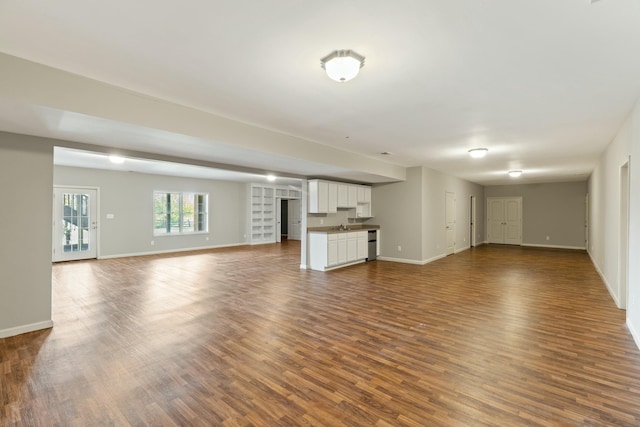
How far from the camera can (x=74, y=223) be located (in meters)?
8.03

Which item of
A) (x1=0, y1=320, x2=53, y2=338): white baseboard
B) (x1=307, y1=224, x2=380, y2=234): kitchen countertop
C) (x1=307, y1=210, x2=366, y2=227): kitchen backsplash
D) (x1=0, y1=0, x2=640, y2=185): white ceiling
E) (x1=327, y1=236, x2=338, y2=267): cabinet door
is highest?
(x1=0, y1=0, x2=640, y2=185): white ceiling

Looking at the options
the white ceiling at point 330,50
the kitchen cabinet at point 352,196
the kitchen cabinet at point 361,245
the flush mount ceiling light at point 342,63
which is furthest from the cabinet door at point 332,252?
the flush mount ceiling light at point 342,63

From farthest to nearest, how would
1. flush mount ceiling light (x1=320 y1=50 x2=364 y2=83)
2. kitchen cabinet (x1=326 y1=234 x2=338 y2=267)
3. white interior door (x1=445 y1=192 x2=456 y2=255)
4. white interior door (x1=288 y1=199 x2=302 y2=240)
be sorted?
white interior door (x1=288 y1=199 x2=302 y2=240), white interior door (x1=445 y1=192 x2=456 y2=255), kitchen cabinet (x1=326 y1=234 x2=338 y2=267), flush mount ceiling light (x1=320 y1=50 x2=364 y2=83)

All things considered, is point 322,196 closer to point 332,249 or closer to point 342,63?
point 332,249

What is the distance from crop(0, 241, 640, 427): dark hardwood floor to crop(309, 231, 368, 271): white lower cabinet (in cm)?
154

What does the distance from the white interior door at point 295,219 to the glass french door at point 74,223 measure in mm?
7798

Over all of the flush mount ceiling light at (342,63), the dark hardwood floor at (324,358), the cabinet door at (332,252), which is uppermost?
the flush mount ceiling light at (342,63)

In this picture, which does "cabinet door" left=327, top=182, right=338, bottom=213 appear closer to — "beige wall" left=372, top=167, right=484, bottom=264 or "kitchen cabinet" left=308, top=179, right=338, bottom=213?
"kitchen cabinet" left=308, top=179, right=338, bottom=213

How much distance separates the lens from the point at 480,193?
12.5 meters

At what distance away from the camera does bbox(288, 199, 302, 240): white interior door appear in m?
14.2

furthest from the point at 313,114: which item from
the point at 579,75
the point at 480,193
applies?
the point at 480,193

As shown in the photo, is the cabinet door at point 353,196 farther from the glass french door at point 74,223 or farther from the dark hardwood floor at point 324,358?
the glass french door at point 74,223

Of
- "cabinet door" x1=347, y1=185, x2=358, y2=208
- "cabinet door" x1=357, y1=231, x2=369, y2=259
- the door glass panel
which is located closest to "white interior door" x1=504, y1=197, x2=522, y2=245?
"cabinet door" x1=357, y1=231, x2=369, y2=259

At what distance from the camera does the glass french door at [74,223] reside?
7707 millimetres
